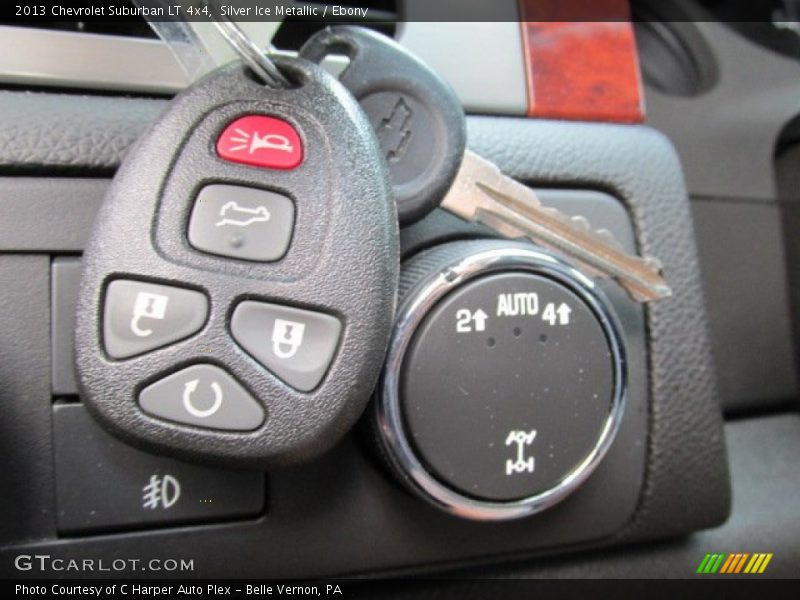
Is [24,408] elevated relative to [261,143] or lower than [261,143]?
lower

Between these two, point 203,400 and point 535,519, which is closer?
point 203,400

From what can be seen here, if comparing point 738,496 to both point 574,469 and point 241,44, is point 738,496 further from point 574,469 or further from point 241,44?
point 241,44

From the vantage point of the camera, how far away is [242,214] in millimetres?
371

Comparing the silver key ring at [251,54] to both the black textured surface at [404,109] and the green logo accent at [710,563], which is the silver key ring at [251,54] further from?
the green logo accent at [710,563]

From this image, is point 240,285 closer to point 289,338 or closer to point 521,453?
point 289,338

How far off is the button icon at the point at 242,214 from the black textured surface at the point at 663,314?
165mm

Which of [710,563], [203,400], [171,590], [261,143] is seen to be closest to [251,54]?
[261,143]

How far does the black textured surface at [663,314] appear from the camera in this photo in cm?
49

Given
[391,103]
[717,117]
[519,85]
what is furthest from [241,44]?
[717,117]

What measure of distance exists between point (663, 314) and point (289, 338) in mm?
260

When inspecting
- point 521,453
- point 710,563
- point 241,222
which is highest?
point 241,222

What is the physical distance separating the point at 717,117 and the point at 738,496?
31 centimetres

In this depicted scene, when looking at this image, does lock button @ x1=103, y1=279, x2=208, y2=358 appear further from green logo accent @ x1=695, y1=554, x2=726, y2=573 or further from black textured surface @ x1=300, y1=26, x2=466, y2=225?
green logo accent @ x1=695, y1=554, x2=726, y2=573

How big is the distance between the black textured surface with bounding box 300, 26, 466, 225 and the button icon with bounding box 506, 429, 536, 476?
13cm
